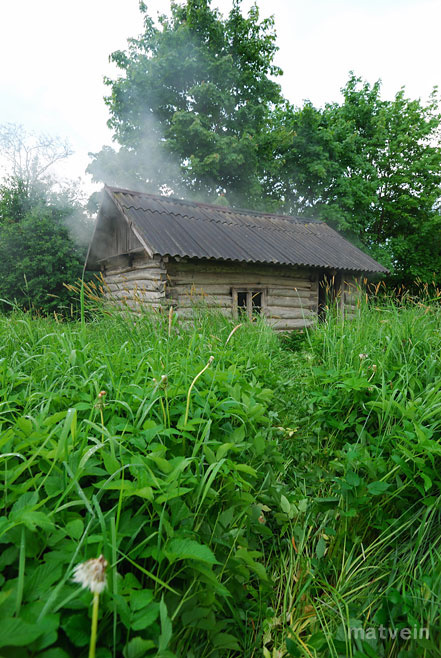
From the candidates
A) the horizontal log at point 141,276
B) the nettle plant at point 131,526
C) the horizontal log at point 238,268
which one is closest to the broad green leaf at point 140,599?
the nettle plant at point 131,526

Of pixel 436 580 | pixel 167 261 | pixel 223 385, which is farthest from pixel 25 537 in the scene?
pixel 167 261

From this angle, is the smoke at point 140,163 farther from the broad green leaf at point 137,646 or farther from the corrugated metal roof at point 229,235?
the broad green leaf at point 137,646

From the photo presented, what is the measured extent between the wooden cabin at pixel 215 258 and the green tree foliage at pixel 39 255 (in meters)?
2.84

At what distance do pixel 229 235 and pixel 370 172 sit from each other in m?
15.4

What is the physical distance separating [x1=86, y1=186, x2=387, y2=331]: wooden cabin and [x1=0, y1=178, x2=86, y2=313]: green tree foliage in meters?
2.84

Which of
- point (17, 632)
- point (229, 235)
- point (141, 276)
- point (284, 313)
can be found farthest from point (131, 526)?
point (284, 313)

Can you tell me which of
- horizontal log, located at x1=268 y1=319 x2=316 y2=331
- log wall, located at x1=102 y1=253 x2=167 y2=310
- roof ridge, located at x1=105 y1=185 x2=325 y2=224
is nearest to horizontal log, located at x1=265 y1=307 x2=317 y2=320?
horizontal log, located at x1=268 y1=319 x2=316 y2=331

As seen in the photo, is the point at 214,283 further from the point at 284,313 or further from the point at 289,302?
the point at 289,302

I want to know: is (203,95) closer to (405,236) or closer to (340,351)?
(405,236)

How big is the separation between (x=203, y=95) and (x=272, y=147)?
4.47 metres

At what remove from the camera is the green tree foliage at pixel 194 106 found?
17766 millimetres

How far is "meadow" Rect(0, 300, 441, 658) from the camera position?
39.8 inches

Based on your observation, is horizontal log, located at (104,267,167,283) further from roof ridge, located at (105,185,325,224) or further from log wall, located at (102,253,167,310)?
roof ridge, located at (105,185,325,224)

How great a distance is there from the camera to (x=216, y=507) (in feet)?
5.51
